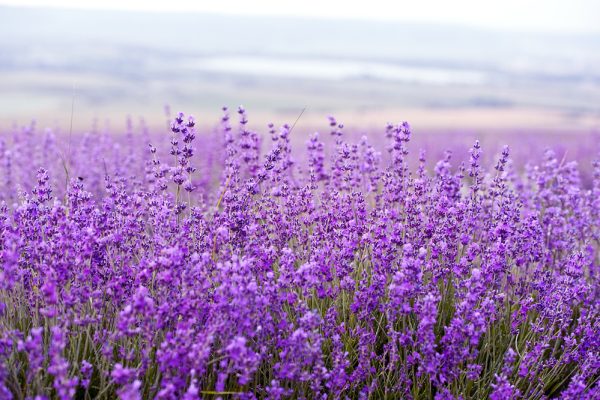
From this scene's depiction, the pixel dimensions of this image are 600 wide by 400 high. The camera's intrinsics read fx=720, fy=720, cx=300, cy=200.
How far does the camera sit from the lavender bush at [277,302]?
2.64m

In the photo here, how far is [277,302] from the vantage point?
301 cm

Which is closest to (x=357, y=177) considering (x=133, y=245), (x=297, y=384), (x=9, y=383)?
(x=133, y=245)

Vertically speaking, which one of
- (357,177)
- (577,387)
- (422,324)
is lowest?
(577,387)

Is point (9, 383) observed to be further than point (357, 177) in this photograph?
No

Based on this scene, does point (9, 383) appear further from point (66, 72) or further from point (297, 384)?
point (66, 72)

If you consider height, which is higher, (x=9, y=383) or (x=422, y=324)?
(x=422, y=324)

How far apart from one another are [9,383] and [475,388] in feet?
6.72

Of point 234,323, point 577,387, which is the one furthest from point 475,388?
point 234,323

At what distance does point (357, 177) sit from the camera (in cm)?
483

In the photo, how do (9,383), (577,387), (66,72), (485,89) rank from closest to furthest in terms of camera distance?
(9,383), (577,387), (66,72), (485,89)

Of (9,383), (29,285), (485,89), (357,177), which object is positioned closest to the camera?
(9,383)

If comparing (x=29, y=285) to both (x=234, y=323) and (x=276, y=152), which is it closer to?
(x=234, y=323)

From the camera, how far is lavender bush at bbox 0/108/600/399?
2.64 metres

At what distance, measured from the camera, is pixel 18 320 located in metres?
3.26
